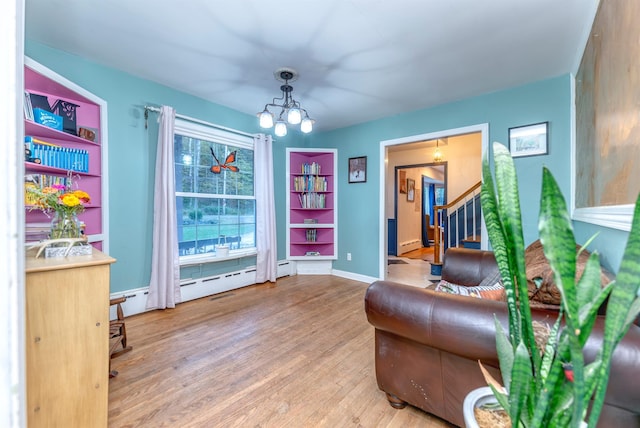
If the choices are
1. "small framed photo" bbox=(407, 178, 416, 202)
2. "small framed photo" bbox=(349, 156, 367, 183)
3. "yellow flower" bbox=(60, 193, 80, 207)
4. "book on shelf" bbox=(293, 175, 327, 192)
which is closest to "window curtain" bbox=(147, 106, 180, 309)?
"yellow flower" bbox=(60, 193, 80, 207)

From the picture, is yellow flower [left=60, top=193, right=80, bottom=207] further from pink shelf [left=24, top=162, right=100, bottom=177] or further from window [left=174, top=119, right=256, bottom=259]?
window [left=174, top=119, right=256, bottom=259]

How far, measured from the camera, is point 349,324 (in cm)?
246

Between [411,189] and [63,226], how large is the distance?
Answer: 6492 millimetres

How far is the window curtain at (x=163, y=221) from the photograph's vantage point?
2.71m

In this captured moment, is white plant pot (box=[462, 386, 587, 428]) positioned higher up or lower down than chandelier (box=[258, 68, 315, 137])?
lower down

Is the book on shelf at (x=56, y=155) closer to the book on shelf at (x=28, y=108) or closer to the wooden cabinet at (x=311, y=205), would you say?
the book on shelf at (x=28, y=108)

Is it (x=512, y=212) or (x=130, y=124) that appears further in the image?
(x=130, y=124)

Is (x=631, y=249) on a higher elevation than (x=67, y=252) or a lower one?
higher

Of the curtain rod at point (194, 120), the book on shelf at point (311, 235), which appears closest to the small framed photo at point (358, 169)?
the book on shelf at point (311, 235)

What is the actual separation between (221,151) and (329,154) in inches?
68.8

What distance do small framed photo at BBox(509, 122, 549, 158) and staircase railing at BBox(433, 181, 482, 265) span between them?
1.47 meters

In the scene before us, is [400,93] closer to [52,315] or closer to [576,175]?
[576,175]

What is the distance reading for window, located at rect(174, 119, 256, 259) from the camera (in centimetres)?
308

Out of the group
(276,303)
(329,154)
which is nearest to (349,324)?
(276,303)
